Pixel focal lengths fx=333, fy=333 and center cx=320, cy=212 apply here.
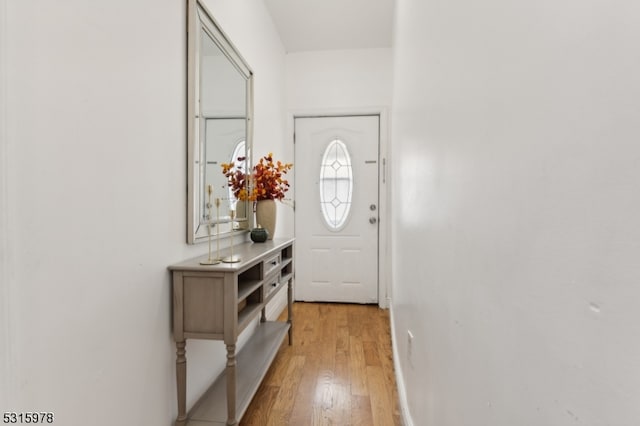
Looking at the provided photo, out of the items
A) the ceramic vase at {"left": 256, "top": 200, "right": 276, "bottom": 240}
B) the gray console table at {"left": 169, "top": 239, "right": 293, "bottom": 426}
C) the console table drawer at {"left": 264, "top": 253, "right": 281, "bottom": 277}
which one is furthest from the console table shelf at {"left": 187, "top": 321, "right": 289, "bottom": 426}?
the ceramic vase at {"left": 256, "top": 200, "right": 276, "bottom": 240}

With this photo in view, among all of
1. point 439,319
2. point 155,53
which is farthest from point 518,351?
point 155,53

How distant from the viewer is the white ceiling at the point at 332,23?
2984 mm

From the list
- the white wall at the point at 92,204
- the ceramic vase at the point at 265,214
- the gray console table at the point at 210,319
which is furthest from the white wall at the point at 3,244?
the ceramic vase at the point at 265,214

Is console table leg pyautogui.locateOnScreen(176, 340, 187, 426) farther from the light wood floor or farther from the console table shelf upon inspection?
the light wood floor

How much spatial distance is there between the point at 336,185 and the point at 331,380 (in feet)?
7.23

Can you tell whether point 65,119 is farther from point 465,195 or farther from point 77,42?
point 465,195

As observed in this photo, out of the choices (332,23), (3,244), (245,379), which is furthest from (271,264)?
(332,23)

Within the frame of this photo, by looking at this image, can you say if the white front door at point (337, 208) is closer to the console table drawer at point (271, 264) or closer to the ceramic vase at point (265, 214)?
the ceramic vase at point (265, 214)

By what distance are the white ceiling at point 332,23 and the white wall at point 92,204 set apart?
1.91 metres

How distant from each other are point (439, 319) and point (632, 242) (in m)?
0.73

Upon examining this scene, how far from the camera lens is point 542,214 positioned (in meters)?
0.41

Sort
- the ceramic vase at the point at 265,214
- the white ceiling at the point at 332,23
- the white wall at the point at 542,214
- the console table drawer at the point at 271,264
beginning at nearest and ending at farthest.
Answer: the white wall at the point at 542,214
the console table drawer at the point at 271,264
the ceramic vase at the point at 265,214
the white ceiling at the point at 332,23

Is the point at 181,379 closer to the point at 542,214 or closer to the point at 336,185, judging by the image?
the point at 542,214

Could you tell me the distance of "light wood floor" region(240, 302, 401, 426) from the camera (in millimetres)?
1770
